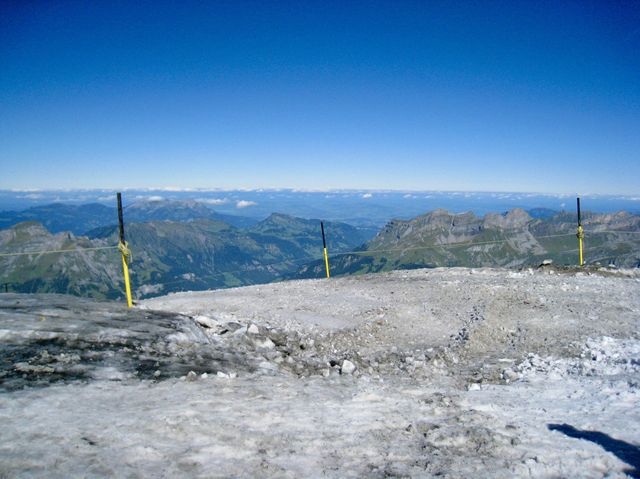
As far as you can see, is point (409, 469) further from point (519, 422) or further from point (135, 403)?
point (135, 403)

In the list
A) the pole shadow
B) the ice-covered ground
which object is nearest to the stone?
the ice-covered ground

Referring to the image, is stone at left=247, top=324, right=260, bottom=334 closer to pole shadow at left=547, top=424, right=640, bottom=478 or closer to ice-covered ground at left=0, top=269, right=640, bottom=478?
ice-covered ground at left=0, top=269, right=640, bottom=478

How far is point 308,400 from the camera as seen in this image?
303 inches

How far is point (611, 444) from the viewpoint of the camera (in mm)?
6105

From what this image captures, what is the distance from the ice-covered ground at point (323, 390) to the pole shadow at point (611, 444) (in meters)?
0.04

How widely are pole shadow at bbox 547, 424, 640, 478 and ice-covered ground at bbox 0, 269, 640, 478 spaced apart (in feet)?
0.13

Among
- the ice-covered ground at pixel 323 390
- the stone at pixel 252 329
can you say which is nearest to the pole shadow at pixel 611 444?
the ice-covered ground at pixel 323 390

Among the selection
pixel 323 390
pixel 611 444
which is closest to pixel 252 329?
pixel 323 390

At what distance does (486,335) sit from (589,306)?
17.7 ft

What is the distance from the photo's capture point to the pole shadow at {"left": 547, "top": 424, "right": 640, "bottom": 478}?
557 cm

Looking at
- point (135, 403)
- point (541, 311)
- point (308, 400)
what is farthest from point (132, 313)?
point (541, 311)

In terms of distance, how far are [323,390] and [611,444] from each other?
5.15 metres

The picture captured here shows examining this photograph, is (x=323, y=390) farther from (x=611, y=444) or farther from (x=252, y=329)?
(x=611, y=444)

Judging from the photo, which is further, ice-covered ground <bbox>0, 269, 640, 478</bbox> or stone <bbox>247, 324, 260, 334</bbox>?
stone <bbox>247, 324, 260, 334</bbox>
